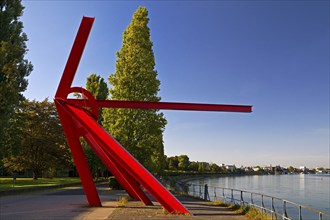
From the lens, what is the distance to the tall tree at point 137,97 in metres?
23.9

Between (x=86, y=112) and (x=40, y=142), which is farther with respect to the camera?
(x=40, y=142)

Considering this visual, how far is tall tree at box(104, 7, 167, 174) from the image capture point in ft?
78.3

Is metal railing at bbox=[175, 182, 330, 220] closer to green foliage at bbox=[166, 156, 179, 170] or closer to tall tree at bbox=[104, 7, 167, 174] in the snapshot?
tall tree at bbox=[104, 7, 167, 174]

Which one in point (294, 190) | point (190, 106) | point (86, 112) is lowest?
point (294, 190)

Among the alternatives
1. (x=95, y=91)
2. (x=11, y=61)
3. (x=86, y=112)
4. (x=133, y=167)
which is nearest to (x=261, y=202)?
(x=133, y=167)

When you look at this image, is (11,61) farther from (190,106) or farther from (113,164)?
(190,106)

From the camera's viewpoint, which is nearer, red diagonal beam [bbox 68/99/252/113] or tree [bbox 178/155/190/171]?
red diagonal beam [bbox 68/99/252/113]

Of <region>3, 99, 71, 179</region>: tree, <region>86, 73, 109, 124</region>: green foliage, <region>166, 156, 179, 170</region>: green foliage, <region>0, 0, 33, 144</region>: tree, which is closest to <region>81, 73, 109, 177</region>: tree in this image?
<region>86, 73, 109, 124</region>: green foliage

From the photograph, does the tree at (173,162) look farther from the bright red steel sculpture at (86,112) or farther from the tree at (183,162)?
the bright red steel sculpture at (86,112)

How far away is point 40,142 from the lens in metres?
42.6

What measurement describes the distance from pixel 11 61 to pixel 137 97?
9.51 m

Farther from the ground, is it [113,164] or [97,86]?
[97,86]

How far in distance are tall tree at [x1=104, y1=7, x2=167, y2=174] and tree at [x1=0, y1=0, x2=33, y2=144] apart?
22.7 feet

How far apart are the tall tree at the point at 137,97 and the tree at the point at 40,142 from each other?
70.1ft
